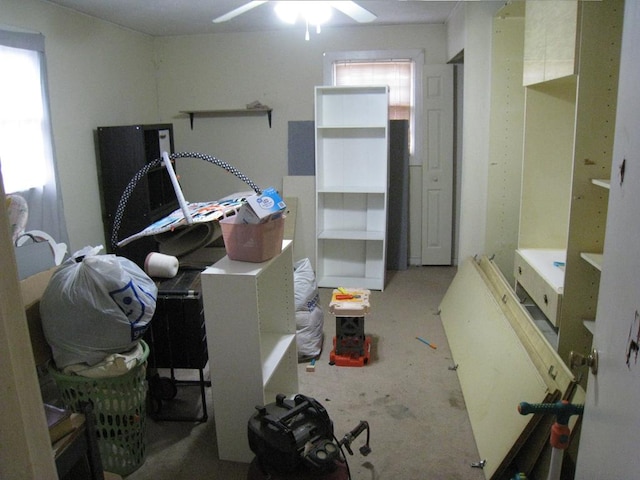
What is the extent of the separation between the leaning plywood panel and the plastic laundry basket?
1500 mm

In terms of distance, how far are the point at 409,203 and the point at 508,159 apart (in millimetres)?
1531

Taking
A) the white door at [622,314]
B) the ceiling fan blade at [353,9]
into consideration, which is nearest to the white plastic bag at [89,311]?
the ceiling fan blade at [353,9]

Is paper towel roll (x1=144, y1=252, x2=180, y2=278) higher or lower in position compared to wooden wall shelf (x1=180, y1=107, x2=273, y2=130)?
lower

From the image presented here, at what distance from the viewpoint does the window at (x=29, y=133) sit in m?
2.96

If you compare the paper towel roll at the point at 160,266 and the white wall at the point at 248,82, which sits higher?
the white wall at the point at 248,82

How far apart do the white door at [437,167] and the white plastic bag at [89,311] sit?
3511 millimetres

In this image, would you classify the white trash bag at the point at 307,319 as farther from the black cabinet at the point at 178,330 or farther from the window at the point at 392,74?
the window at the point at 392,74

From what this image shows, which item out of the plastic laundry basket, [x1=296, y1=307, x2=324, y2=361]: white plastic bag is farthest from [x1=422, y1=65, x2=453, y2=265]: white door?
the plastic laundry basket

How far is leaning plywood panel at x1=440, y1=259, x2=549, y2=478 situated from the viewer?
207cm

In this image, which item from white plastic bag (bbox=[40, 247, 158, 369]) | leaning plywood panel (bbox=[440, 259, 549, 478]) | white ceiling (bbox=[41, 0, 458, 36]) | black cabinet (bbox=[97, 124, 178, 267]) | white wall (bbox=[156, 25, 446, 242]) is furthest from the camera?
white wall (bbox=[156, 25, 446, 242])

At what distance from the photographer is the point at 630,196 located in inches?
44.1

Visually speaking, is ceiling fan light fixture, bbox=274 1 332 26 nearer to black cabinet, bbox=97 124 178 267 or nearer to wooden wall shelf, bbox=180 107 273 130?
black cabinet, bbox=97 124 178 267

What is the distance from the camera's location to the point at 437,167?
4.91 m

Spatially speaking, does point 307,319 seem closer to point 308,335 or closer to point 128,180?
point 308,335
